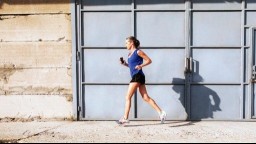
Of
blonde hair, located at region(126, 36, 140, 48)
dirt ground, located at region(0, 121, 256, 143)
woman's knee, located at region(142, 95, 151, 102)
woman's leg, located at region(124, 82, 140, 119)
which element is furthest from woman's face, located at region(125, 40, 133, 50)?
A: dirt ground, located at region(0, 121, 256, 143)

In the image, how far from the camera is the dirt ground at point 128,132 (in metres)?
5.88

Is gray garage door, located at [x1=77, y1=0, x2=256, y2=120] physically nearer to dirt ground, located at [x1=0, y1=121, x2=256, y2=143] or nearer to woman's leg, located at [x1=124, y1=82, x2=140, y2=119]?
dirt ground, located at [x1=0, y1=121, x2=256, y2=143]

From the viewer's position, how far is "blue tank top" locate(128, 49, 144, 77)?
21.7 ft

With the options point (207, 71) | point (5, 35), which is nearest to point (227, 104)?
point (207, 71)

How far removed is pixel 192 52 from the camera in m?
7.21

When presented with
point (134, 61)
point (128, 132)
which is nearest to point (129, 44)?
point (134, 61)

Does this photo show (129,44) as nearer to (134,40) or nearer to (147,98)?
(134,40)

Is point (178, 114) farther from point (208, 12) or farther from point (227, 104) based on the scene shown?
point (208, 12)

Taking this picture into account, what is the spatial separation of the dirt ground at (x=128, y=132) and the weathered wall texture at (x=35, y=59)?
366 mm

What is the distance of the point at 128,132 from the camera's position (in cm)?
635

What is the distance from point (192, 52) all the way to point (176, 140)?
6.90ft

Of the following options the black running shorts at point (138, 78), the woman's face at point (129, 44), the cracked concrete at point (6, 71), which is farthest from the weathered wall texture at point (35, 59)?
the black running shorts at point (138, 78)

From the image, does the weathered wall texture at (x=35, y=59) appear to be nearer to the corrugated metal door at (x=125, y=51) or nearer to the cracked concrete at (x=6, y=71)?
the cracked concrete at (x=6, y=71)

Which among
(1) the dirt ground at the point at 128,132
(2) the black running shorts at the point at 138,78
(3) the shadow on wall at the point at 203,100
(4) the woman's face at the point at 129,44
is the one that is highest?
(4) the woman's face at the point at 129,44
